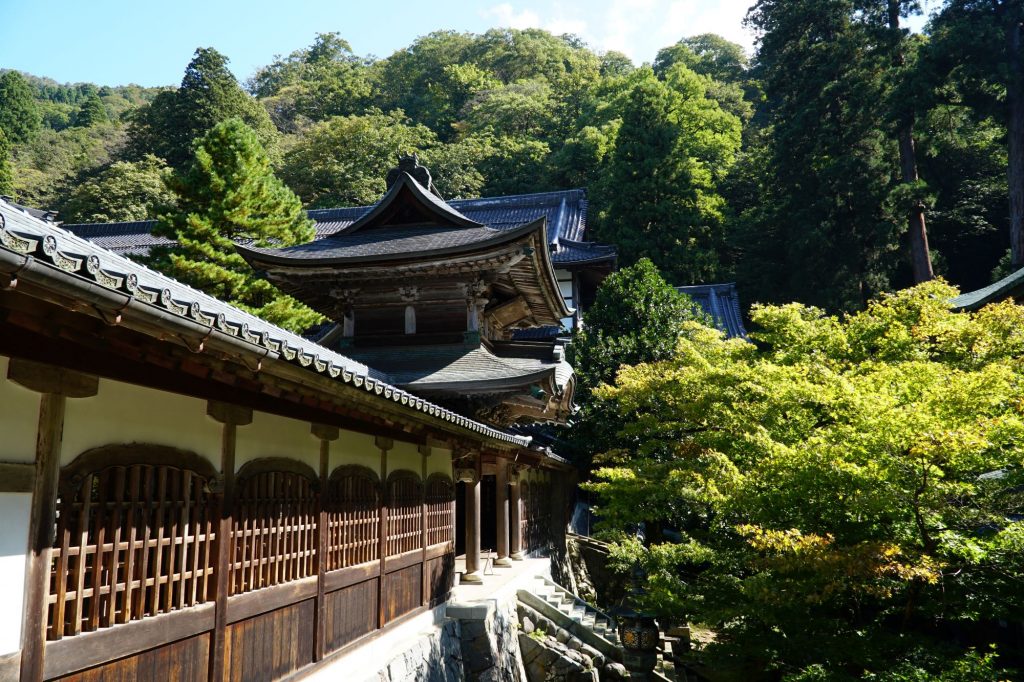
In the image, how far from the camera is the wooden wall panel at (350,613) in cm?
777

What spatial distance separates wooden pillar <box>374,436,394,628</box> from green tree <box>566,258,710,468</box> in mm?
13728

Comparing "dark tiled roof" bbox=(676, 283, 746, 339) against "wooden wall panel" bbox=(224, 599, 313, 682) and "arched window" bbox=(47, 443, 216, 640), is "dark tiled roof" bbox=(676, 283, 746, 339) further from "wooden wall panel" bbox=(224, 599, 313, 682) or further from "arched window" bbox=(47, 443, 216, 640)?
"arched window" bbox=(47, 443, 216, 640)

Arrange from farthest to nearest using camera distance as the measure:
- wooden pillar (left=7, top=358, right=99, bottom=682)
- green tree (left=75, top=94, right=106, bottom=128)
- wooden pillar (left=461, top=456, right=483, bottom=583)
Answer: green tree (left=75, top=94, right=106, bottom=128) < wooden pillar (left=461, top=456, right=483, bottom=583) < wooden pillar (left=7, top=358, right=99, bottom=682)

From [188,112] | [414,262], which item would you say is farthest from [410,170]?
[188,112]

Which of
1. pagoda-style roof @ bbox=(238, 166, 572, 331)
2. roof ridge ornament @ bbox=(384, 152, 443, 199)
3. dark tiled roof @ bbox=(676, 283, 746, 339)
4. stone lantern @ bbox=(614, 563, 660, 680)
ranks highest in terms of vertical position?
dark tiled roof @ bbox=(676, 283, 746, 339)

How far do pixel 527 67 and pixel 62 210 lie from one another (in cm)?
4624

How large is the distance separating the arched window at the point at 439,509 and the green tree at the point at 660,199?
26.7 metres

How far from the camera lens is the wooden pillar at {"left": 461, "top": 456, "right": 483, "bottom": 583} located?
45.6ft

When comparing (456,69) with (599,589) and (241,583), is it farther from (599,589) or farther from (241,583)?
(241,583)

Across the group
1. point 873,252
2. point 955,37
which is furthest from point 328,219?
point 955,37

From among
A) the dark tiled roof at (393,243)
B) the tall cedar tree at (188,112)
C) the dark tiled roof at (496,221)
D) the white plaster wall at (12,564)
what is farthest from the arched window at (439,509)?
the tall cedar tree at (188,112)

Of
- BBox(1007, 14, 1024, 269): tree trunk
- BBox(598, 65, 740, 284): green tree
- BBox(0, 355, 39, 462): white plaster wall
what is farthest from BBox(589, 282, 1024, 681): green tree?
BBox(598, 65, 740, 284): green tree

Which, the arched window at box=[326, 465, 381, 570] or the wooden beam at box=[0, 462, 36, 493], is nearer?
the wooden beam at box=[0, 462, 36, 493]

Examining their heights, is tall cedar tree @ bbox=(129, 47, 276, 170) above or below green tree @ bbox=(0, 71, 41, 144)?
below
